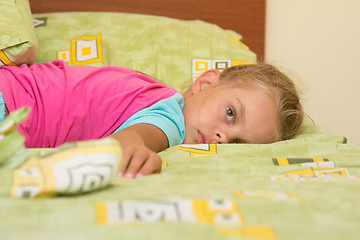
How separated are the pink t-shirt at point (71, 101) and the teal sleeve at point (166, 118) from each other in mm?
20

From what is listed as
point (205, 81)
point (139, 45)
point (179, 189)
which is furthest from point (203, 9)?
point (179, 189)

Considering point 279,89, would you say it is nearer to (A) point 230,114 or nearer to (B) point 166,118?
(A) point 230,114

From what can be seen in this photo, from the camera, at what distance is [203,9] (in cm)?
199

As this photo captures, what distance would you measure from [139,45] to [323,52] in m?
0.88

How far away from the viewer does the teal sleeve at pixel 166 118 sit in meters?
1.09

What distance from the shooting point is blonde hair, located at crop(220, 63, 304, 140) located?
4.18 feet

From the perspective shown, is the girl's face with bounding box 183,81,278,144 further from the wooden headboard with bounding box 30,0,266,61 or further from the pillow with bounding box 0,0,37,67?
the wooden headboard with bounding box 30,0,266,61

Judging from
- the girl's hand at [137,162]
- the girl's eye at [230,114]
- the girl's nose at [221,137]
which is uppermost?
the girl's hand at [137,162]

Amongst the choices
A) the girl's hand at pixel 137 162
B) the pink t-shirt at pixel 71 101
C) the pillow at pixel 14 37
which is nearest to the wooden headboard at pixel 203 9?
the pillow at pixel 14 37

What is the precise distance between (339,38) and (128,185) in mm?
1605

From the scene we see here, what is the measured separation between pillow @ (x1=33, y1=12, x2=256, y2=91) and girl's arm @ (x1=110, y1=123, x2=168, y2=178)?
514 mm

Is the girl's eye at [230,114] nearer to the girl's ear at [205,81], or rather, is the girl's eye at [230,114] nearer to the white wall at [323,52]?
the girl's ear at [205,81]

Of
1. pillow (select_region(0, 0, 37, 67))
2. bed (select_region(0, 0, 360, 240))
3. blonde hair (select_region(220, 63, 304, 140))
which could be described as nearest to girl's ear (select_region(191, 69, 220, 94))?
blonde hair (select_region(220, 63, 304, 140))

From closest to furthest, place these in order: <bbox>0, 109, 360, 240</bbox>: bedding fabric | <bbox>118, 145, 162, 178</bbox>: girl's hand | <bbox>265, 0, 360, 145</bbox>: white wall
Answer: <bbox>0, 109, 360, 240</bbox>: bedding fabric, <bbox>118, 145, 162, 178</bbox>: girl's hand, <bbox>265, 0, 360, 145</bbox>: white wall
